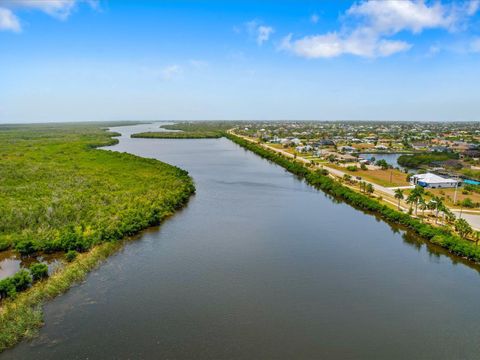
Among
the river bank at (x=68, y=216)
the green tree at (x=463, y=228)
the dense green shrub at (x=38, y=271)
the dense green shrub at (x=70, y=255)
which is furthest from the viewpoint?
the green tree at (x=463, y=228)

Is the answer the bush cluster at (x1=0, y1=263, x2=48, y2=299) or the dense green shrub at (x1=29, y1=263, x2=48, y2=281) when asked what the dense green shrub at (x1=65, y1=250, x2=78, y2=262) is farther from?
the dense green shrub at (x1=29, y1=263, x2=48, y2=281)

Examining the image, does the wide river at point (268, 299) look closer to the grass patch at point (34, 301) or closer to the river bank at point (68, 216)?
the grass patch at point (34, 301)

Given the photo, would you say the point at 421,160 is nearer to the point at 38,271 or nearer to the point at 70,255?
the point at 70,255

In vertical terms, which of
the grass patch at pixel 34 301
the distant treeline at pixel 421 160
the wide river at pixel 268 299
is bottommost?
the wide river at pixel 268 299

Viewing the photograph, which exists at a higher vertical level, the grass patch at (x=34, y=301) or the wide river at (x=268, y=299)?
the grass patch at (x=34, y=301)

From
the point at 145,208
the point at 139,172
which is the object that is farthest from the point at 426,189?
the point at 139,172

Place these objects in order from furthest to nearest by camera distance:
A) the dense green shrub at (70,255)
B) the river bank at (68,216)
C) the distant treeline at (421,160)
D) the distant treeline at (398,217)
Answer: the distant treeline at (421,160), the distant treeline at (398,217), the dense green shrub at (70,255), the river bank at (68,216)

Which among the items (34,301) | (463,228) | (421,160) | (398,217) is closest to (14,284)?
(34,301)

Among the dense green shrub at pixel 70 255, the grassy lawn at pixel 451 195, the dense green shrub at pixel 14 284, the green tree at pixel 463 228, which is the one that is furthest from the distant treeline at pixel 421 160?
the dense green shrub at pixel 14 284

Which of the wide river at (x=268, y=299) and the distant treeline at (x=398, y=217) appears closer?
the wide river at (x=268, y=299)

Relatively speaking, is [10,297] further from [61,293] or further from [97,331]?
[97,331]
